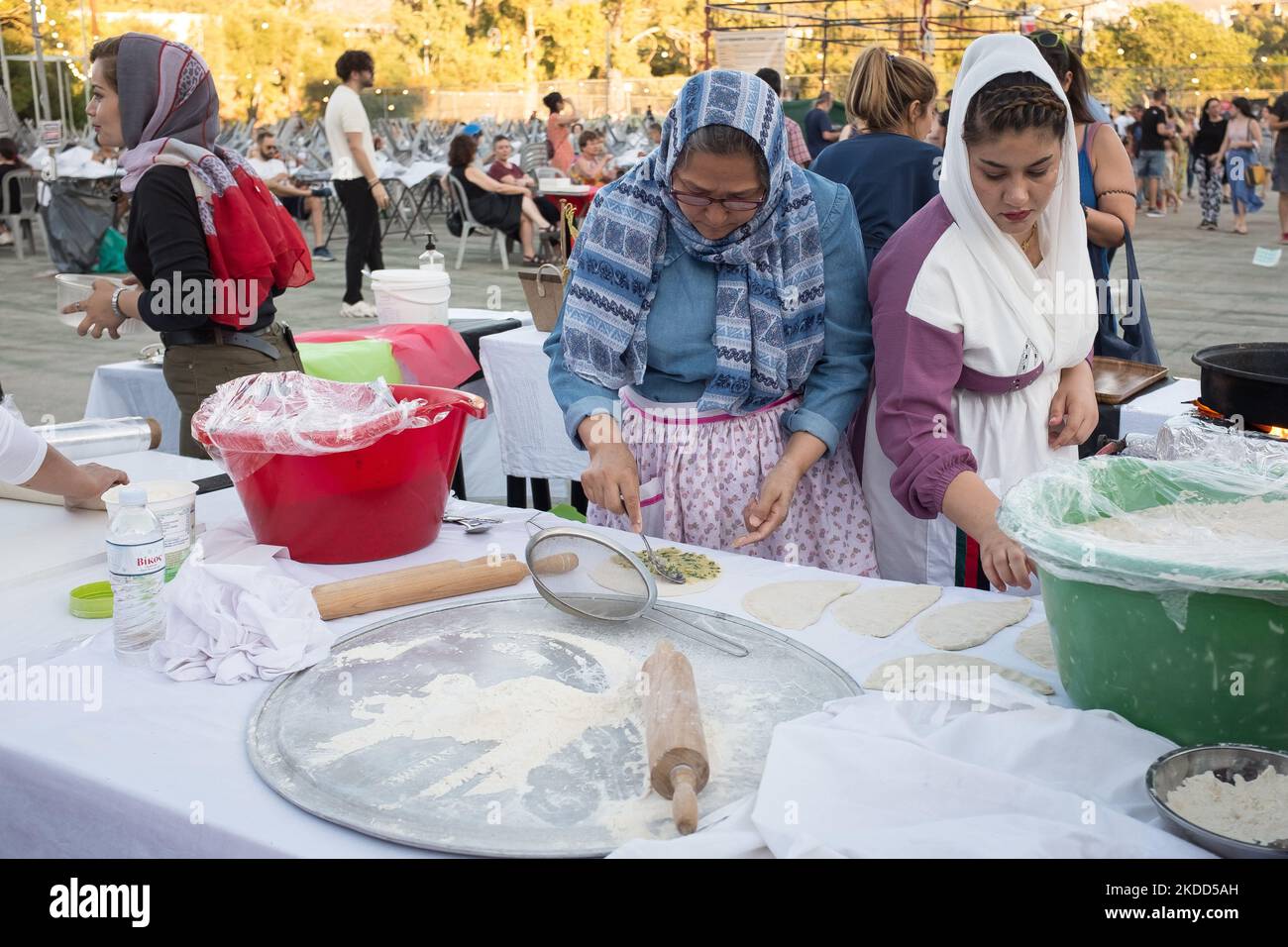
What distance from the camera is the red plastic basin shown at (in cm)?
172

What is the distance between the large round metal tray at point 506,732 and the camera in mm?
1060

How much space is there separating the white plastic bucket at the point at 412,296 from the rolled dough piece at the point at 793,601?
2516 millimetres

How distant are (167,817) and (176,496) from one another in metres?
0.70

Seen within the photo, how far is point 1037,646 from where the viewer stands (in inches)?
56.7

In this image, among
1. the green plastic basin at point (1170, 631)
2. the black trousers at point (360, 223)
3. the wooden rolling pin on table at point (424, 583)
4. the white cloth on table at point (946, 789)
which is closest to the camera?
the white cloth on table at point (946, 789)

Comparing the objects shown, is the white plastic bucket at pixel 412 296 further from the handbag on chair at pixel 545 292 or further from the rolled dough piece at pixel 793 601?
the rolled dough piece at pixel 793 601

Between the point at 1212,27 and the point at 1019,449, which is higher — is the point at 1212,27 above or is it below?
above

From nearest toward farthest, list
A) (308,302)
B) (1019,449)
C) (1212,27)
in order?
(1019,449), (308,302), (1212,27)

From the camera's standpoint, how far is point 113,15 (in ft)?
119

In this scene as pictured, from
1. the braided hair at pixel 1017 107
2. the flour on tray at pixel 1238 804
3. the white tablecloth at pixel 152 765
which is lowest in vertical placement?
the white tablecloth at pixel 152 765

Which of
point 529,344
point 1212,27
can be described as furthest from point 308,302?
point 1212,27

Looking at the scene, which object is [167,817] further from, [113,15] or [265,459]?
[113,15]

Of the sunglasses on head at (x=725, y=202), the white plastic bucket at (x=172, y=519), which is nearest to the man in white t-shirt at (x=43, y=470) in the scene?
the white plastic bucket at (x=172, y=519)
